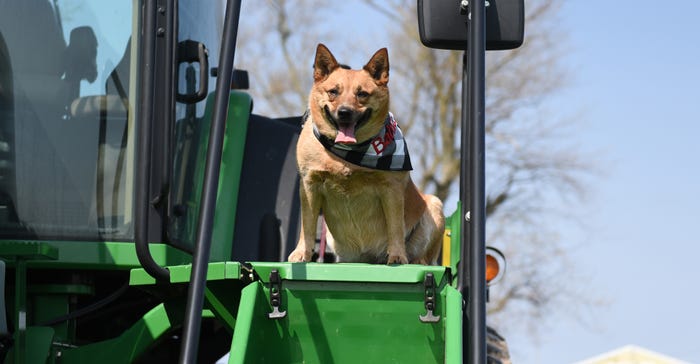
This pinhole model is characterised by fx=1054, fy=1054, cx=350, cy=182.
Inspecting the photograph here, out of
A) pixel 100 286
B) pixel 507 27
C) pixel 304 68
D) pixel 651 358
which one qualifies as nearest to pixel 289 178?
pixel 100 286

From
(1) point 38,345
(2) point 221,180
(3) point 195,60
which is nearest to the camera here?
(1) point 38,345

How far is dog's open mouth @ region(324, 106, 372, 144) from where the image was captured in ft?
11.4

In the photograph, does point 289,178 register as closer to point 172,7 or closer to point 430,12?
point 172,7

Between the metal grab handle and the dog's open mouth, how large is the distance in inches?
17.2

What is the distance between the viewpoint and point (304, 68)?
18.3 m

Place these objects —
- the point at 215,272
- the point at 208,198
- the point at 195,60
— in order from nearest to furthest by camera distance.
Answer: the point at 208,198
the point at 215,272
the point at 195,60

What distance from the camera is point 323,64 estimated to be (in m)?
3.62

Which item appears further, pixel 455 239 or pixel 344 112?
pixel 455 239

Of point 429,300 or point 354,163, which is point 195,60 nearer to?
point 354,163

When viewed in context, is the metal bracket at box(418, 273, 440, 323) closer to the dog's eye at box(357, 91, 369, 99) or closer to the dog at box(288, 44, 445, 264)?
the dog at box(288, 44, 445, 264)

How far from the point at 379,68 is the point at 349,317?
107 cm

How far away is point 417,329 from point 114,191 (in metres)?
1.18

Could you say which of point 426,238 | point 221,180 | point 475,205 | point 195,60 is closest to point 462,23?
point 475,205

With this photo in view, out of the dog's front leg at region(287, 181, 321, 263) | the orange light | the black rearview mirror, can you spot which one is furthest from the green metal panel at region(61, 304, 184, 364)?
the orange light
